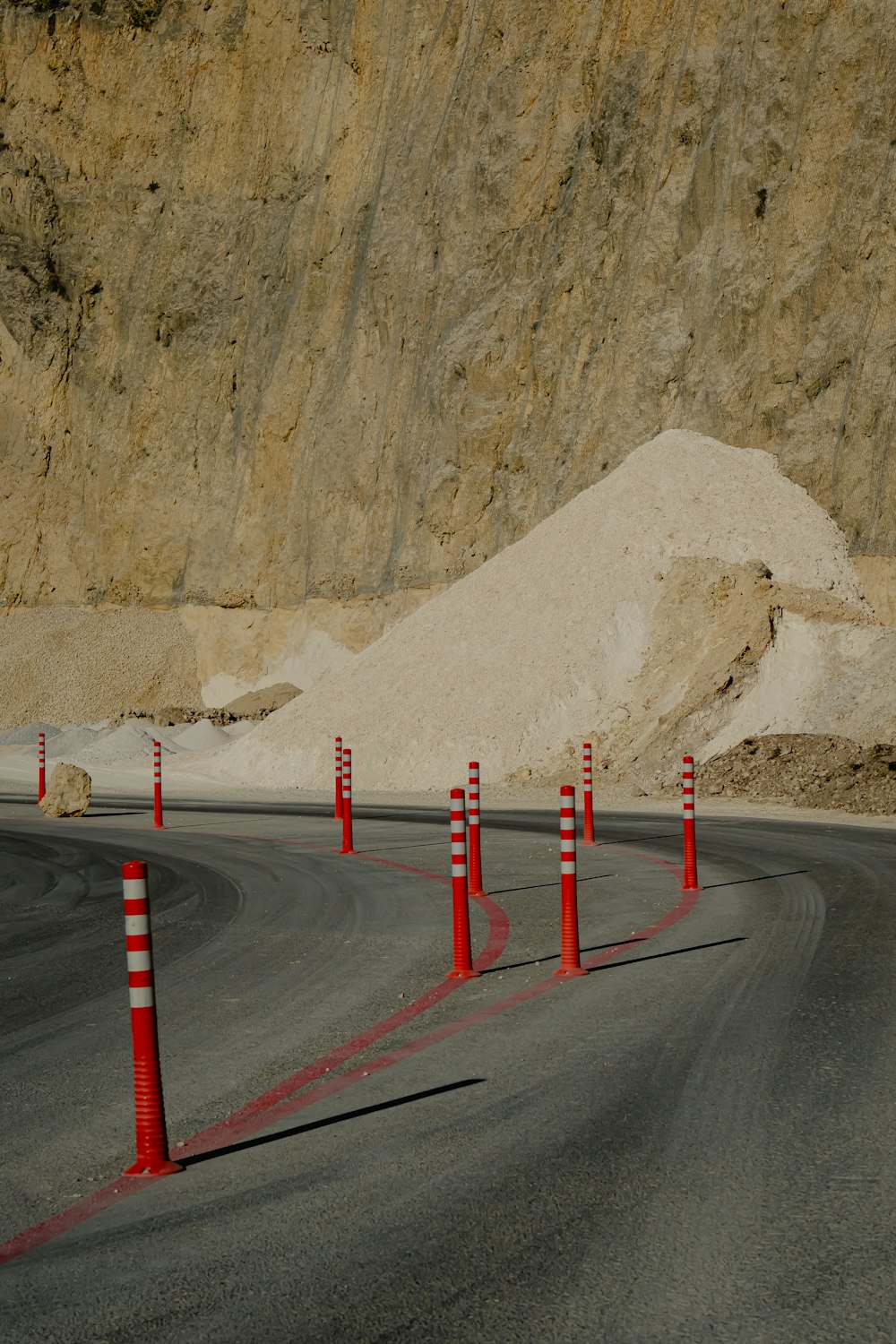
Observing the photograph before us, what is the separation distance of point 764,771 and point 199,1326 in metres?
23.8

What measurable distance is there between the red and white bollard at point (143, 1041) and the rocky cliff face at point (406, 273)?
121 feet

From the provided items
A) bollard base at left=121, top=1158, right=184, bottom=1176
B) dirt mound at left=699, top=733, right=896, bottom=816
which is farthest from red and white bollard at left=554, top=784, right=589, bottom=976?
dirt mound at left=699, top=733, right=896, bottom=816

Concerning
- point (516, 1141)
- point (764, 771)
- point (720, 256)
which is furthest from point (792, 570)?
point (516, 1141)

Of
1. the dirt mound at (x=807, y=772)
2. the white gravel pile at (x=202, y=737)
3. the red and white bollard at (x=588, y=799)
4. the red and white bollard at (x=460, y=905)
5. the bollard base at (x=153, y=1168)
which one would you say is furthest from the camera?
the white gravel pile at (x=202, y=737)

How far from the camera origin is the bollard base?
5.32 m

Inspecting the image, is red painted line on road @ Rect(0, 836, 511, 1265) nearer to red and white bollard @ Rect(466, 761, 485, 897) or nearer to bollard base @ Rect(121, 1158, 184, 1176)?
bollard base @ Rect(121, 1158, 184, 1176)

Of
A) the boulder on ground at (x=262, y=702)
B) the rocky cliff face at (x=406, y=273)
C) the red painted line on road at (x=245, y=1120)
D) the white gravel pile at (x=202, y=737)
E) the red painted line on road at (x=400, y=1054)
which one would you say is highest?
the rocky cliff face at (x=406, y=273)

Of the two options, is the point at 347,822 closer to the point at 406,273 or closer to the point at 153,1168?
the point at 153,1168

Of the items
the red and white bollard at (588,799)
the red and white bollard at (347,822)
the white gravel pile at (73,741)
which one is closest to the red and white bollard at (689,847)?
the red and white bollard at (588,799)

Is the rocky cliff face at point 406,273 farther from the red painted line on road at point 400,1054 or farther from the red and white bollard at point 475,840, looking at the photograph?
the red painted line on road at point 400,1054

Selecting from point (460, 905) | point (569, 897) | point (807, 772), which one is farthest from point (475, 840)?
point (807, 772)

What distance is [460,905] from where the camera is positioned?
9.19 meters

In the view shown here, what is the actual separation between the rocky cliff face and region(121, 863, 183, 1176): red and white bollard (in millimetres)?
36894

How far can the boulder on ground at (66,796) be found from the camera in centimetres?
2733
